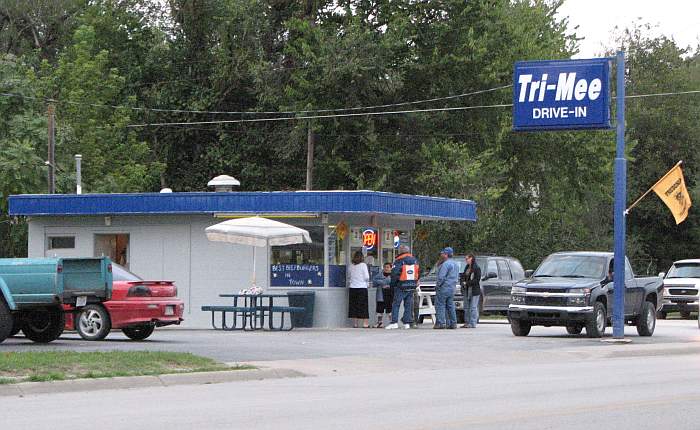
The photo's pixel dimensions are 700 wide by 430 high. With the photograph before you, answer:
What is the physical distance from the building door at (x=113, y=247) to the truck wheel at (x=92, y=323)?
30.1 feet

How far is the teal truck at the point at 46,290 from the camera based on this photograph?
2242 cm

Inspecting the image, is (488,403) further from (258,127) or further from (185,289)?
(258,127)

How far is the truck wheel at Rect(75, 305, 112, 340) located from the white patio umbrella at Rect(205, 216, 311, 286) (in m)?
5.89

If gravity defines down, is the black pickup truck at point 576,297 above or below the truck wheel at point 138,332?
above

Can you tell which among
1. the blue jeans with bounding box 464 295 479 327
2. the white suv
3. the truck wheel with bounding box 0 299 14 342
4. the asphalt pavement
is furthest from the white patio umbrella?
the white suv

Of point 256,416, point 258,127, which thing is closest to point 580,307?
point 256,416

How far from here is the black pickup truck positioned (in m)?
27.5

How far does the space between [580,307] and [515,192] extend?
95.8 feet

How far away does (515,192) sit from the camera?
56406 mm

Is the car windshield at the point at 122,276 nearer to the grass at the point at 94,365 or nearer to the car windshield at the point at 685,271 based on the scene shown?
the grass at the point at 94,365

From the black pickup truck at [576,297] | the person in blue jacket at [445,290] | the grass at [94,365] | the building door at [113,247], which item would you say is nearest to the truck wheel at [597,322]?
the black pickup truck at [576,297]

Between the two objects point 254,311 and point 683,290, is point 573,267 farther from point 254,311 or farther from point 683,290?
point 683,290

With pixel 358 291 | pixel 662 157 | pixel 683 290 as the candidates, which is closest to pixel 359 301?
pixel 358 291

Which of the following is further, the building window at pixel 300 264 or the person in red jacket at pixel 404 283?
the building window at pixel 300 264
